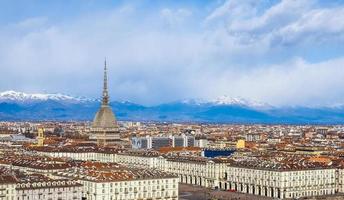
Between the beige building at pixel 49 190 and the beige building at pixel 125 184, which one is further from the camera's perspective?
the beige building at pixel 125 184

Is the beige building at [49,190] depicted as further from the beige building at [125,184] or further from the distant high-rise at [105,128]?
the distant high-rise at [105,128]

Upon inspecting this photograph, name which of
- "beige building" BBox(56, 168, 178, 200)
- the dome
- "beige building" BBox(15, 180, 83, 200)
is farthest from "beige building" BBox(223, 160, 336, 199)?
the dome

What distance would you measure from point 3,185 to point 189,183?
50.3 m

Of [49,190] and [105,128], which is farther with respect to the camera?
[105,128]

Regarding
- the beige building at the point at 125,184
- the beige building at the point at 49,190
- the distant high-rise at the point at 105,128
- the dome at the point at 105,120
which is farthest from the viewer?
the distant high-rise at the point at 105,128

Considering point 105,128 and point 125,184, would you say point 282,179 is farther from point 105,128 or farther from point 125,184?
point 105,128

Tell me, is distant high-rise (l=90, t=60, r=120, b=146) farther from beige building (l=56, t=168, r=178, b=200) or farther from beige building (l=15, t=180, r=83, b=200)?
beige building (l=15, t=180, r=83, b=200)

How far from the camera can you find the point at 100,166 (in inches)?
4461

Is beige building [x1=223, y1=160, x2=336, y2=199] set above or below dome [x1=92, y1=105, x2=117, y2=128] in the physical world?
below

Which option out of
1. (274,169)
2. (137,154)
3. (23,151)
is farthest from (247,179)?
(23,151)

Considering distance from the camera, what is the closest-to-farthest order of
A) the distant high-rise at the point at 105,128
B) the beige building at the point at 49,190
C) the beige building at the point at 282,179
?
the beige building at the point at 49,190 < the beige building at the point at 282,179 < the distant high-rise at the point at 105,128

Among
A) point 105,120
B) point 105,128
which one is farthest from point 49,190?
point 105,128

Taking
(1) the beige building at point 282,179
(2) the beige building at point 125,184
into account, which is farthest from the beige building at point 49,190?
(1) the beige building at point 282,179

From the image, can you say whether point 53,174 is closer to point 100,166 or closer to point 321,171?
point 100,166
